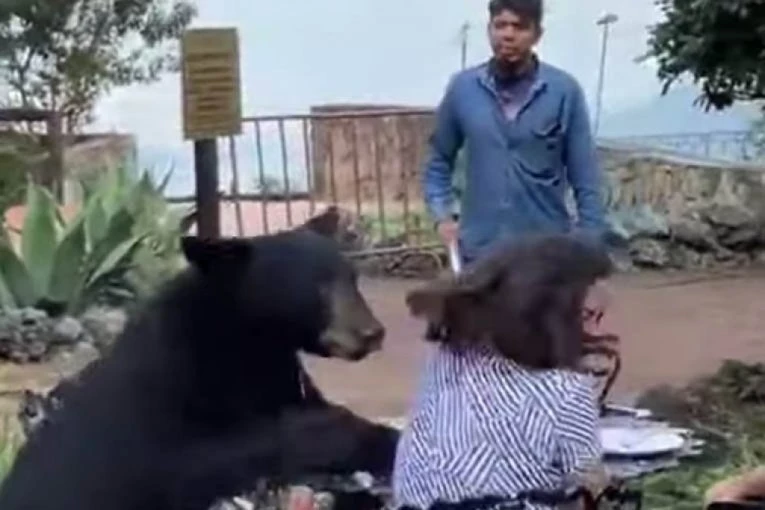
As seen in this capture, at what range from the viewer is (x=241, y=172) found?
1408 centimetres

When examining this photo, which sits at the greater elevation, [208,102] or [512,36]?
[512,36]

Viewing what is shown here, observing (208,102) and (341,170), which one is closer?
(208,102)

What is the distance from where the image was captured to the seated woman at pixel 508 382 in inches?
140

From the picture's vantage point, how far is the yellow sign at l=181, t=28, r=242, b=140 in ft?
22.0

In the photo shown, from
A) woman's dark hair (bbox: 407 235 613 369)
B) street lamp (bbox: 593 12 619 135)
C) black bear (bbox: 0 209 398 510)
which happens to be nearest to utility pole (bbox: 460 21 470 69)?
street lamp (bbox: 593 12 619 135)

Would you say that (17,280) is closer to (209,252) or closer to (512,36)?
(512,36)

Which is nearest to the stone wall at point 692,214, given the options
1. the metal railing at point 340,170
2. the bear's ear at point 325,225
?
the metal railing at point 340,170

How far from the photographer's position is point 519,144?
6.44 meters

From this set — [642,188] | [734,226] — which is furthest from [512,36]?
[642,188]

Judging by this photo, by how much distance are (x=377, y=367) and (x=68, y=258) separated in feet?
4.78

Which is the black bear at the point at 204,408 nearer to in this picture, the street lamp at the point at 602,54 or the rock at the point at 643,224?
the rock at the point at 643,224

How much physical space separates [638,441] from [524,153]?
6.48 feet

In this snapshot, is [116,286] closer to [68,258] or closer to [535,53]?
[68,258]

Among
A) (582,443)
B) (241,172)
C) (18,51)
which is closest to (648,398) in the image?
(582,443)
